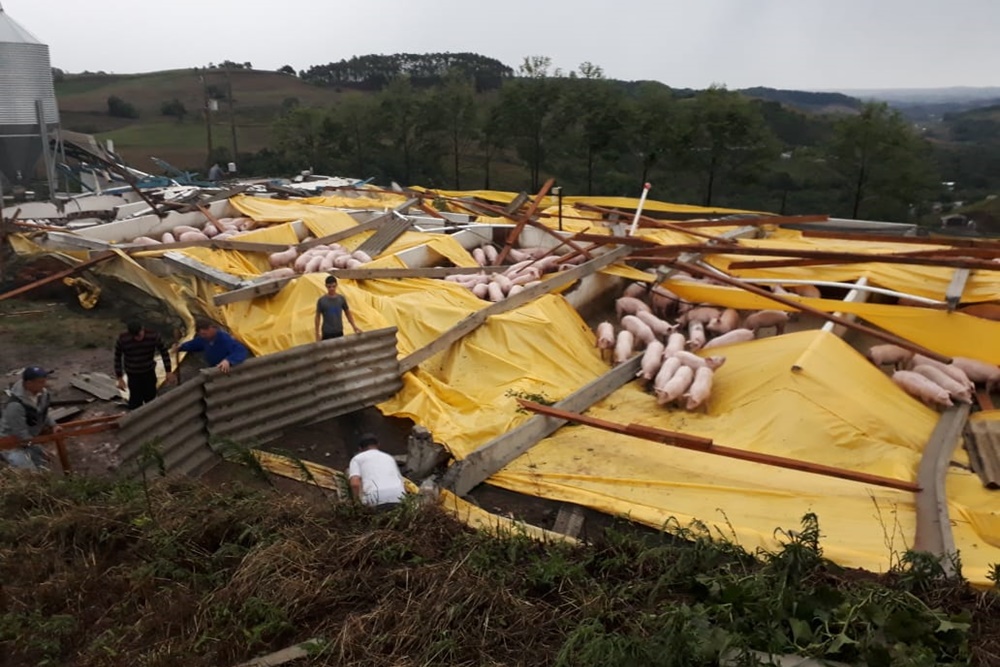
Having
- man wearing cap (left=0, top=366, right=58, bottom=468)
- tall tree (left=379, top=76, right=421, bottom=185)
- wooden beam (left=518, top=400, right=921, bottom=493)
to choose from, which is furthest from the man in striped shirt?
tall tree (left=379, top=76, right=421, bottom=185)

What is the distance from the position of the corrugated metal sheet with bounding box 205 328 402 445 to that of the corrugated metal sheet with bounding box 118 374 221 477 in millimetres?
133

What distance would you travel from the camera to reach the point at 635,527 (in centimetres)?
644

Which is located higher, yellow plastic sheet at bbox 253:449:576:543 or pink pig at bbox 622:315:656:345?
pink pig at bbox 622:315:656:345

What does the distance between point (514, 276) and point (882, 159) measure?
1906 cm

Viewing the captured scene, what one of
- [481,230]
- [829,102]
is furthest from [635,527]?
[829,102]

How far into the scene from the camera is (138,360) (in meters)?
8.02

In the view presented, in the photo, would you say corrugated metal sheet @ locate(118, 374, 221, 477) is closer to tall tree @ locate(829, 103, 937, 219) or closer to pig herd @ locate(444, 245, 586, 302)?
pig herd @ locate(444, 245, 586, 302)

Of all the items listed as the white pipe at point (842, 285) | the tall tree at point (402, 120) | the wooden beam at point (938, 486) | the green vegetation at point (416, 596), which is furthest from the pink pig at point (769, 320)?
the tall tree at point (402, 120)

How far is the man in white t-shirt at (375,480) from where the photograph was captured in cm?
586

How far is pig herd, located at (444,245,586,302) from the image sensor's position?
11.7 meters

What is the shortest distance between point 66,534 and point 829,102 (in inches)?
5389

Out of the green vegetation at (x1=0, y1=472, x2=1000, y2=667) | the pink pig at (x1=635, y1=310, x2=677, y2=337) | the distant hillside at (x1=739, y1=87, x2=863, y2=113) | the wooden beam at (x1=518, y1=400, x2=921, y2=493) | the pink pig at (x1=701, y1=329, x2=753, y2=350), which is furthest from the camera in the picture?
the distant hillside at (x1=739, y1=87, x2=863, y2=113)

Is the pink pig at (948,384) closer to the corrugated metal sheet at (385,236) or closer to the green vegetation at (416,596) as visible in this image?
the green vegetation at (416,596)

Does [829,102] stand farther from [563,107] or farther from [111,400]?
[111,400]
